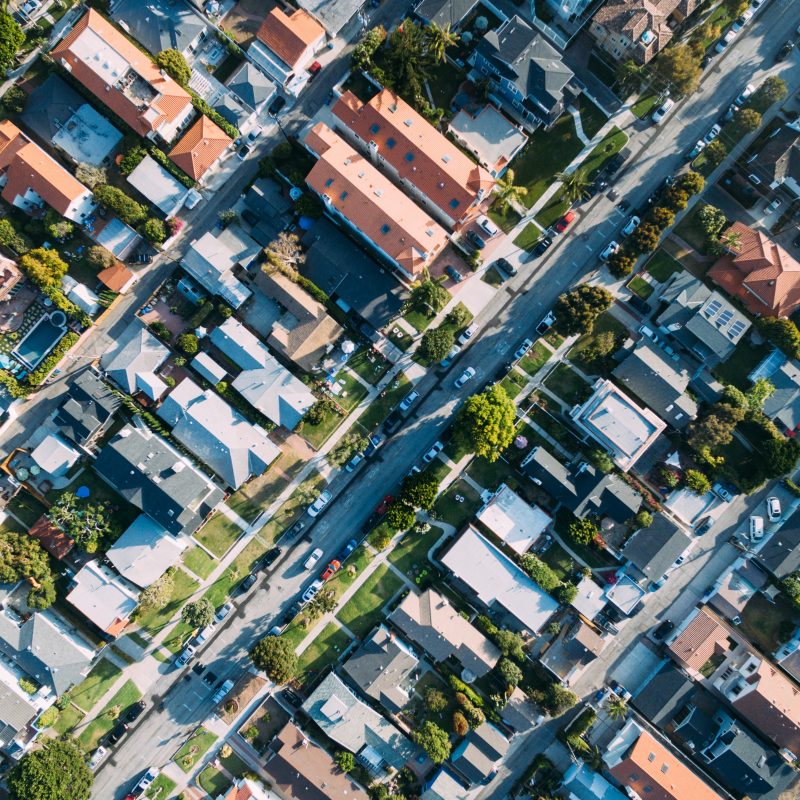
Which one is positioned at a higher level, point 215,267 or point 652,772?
point 215,267

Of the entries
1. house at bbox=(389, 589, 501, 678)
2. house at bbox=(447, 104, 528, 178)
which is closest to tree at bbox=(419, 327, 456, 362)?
house at bbox=(447, 104, 528, 178)

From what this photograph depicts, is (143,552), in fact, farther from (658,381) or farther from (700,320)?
(700,320)

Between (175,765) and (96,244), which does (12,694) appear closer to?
(175,765)

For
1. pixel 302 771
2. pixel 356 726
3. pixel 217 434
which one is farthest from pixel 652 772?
pixel 217 434

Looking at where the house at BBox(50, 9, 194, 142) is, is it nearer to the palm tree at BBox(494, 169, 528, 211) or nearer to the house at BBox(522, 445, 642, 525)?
the palm tree at BBox(494, 169, 528, 211)

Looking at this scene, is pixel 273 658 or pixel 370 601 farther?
pixel 370 601

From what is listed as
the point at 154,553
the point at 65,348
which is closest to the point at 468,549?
the point at 154,553

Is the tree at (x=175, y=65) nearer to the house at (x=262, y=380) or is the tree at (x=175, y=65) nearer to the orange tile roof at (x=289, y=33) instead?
the orange tile roof at (x=289, y=33)

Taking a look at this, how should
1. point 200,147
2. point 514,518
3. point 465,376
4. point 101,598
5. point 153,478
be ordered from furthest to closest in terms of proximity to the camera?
point 465,376, point 514,518, point 200,147, point 101,598, point 153,478
